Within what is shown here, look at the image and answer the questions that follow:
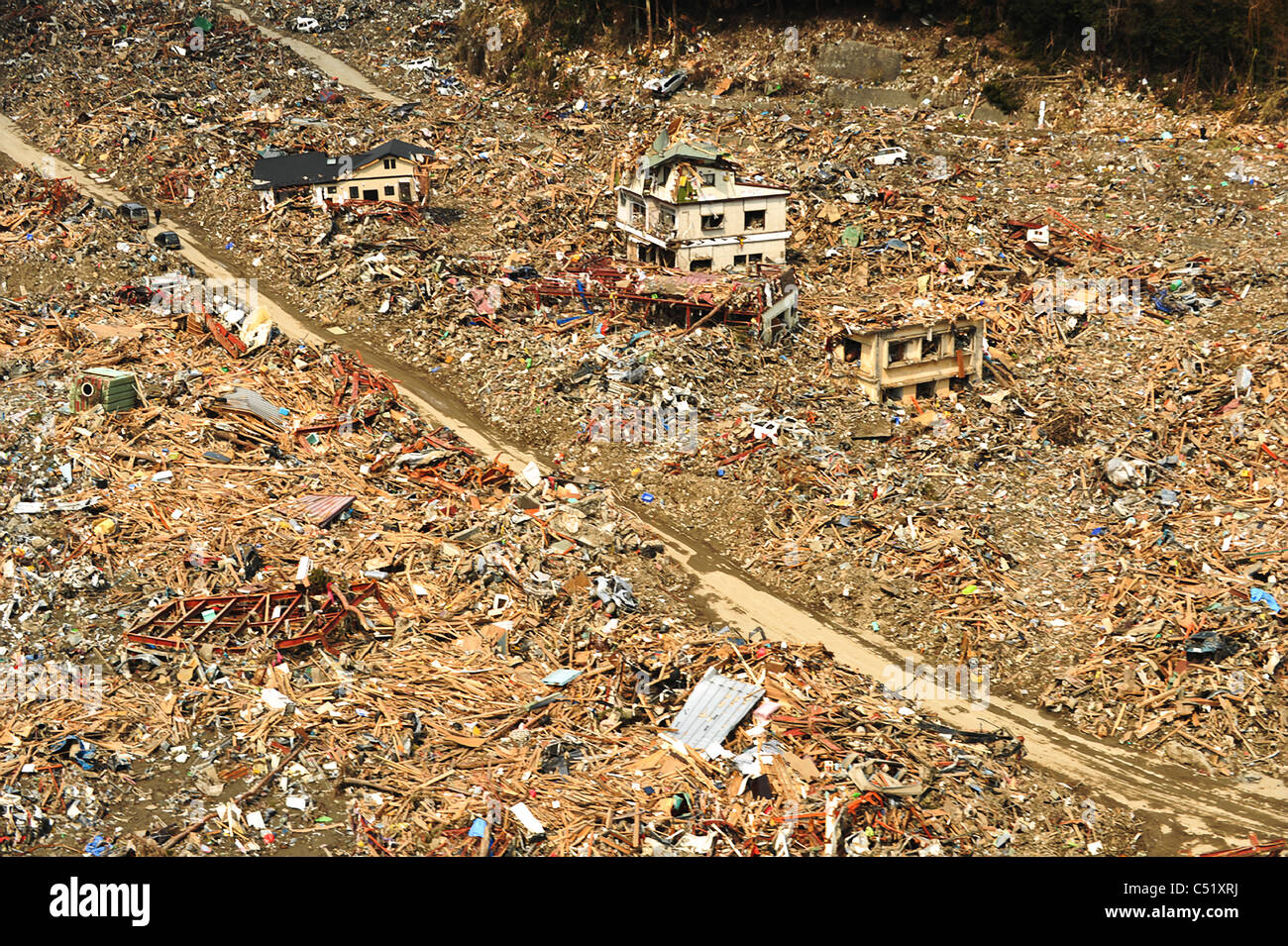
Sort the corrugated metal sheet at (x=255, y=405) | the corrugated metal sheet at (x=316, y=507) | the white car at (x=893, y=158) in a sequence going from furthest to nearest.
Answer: the white car at (x=893, y=158), the corrugated metal sheet at (x=255, y=405), the corrugated metal sheet at (x=316, y=507)

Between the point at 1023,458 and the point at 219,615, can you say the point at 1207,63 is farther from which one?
the point at 219,615

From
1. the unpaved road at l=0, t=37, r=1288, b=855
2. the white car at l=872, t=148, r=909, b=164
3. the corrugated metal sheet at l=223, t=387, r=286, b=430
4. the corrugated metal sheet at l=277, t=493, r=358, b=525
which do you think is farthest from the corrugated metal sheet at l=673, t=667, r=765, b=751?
the white car at l=872, t=148, r=909, b=164

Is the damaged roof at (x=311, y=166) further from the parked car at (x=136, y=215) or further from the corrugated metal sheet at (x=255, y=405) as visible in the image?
the corrugated metal sheet at (x=255, y=405)

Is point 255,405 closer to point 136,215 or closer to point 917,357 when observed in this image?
point 136,215

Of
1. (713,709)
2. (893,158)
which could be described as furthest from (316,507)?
(893,158)

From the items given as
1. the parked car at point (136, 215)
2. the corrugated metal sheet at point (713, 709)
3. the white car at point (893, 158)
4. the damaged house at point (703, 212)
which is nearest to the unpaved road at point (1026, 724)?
the corrugated metal sheet at point (713, 709)

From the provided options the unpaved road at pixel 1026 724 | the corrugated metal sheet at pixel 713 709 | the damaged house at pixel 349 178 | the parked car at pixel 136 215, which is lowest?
the unpaved road at pixel 1026 724
